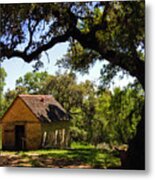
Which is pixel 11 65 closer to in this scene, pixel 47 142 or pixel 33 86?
pixel 33 86

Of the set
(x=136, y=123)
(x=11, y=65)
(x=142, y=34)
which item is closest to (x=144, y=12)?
(x=142, y=34)

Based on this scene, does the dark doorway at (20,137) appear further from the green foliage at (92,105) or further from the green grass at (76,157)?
the green foliage at (92,105)

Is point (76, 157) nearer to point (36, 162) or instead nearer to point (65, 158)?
point (65, 158)

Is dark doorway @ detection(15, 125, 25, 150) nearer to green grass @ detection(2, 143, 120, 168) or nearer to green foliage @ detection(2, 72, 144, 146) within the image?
green grass @ detection(2, 143, 120, 168)

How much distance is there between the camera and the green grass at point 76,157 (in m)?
2.76

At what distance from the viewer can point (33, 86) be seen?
2.86 metres

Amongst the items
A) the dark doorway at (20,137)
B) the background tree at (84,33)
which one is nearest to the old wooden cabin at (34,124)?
the dark doorway at (20,137)

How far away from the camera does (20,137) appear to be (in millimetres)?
2871

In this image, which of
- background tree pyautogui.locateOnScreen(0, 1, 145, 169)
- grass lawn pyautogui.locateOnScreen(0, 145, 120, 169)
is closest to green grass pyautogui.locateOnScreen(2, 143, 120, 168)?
grass lawn pyautogui.locateOnScreen(0, 145, 120, 169)

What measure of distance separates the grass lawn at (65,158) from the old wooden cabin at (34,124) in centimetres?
4

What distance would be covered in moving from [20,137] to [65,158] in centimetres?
27

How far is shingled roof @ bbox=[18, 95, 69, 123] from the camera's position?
2.82 m

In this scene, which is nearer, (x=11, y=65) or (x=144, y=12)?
(x=144, y=12)

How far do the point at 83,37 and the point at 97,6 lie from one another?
18 cm
